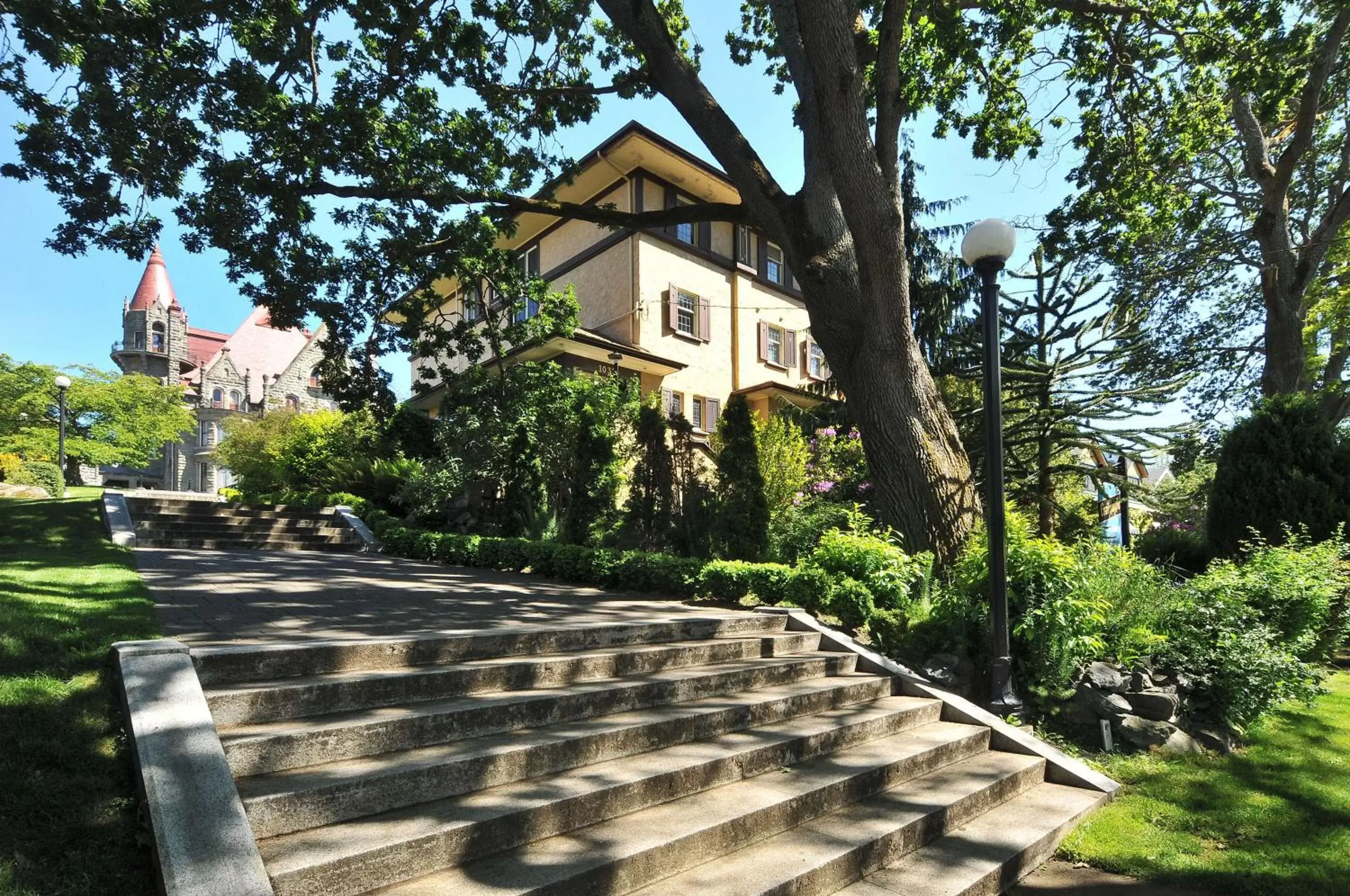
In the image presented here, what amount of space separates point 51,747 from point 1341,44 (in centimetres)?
1867

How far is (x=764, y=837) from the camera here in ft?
12.3

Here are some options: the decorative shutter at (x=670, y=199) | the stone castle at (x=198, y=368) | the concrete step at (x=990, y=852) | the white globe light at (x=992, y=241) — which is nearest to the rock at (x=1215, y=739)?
the concrete step at (x=990, y=852)

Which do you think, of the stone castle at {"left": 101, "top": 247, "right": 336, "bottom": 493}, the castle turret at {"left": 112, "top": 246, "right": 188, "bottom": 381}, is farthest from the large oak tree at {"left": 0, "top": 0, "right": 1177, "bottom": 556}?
the castle turret at {"left": 112, "top": 246, "right": 188, "bottom": 381}

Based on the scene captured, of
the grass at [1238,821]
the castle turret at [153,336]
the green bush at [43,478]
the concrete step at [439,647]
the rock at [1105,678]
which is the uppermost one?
the castle turret at [153,336]

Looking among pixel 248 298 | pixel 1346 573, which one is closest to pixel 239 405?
pixel 248 298

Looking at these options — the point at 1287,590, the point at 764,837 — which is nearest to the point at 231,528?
the point at 764,837

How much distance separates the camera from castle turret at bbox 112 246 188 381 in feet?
201

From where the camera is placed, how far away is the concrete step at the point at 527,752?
9.89 feet

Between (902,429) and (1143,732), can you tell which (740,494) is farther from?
(1143,732)

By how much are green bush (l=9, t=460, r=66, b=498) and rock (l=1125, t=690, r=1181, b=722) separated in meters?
28.1

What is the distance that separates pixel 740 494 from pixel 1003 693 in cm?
600

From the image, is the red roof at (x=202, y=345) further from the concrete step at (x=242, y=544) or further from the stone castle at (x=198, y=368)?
the concrete step at (x=242, y=544)

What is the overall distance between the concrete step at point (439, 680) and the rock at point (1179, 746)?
353 cm

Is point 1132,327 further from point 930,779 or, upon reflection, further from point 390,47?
point 390,47
